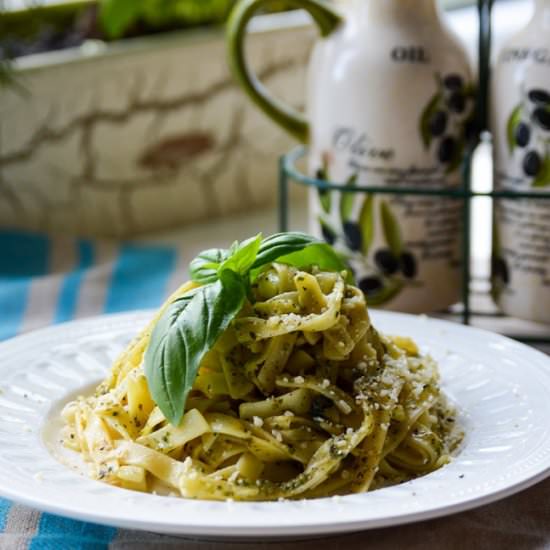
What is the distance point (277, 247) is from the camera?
46.1 inches

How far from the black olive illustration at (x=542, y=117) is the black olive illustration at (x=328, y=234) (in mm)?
367

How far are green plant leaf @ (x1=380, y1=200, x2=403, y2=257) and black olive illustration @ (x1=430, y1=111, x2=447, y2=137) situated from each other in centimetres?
13

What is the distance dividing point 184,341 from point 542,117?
695 millimetres

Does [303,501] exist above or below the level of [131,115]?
below

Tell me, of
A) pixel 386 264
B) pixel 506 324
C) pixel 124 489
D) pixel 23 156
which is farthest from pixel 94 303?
pixel 124 489

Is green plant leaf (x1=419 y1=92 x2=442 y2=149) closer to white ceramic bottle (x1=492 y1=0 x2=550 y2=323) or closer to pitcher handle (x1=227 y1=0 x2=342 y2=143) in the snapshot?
white ceramic bottle (x1=492 y1=0 x2=550 y2=323)

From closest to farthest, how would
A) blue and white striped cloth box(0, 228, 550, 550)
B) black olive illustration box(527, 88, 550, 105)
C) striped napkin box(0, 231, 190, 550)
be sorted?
1. blue and white striped cloth box(0, 228, 550, 550)
2. black olive illustration box(527, 88, 550, 105)
3. striped napkin box(0, 231, 190, 550)

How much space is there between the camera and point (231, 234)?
2350 mm

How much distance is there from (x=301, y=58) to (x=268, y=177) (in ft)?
0.91

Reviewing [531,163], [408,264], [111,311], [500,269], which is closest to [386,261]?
[408,264]

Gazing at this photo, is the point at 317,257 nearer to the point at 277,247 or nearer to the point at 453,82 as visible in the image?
the point at 277,247

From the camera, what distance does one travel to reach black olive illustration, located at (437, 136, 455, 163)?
5.39ft

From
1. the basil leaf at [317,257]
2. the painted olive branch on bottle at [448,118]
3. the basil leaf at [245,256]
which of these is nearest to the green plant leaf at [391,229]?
the painted olive branch on bottle at [448,118]

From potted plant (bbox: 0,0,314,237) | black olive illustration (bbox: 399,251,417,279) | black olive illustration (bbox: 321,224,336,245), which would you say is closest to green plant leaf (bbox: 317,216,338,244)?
black olive illustration (bbox: 321,224,336,245)
